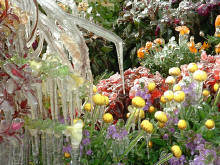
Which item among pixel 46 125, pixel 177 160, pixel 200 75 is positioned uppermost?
pixel 200 75

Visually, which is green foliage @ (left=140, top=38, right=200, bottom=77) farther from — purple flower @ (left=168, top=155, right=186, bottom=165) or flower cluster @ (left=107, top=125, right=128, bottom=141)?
flower cluster @ (left=107, top=125, right=128, bottom=141)

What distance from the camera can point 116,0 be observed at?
A: 5.11m

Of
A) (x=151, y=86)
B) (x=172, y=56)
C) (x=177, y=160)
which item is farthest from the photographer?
(x=172, y=56)

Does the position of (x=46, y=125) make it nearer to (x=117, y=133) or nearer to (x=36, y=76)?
(x=36, y=76)

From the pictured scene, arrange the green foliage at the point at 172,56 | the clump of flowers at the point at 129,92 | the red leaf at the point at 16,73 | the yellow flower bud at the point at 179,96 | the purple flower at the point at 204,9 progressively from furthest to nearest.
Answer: the purple flower at the point at 204,9
the green foliage at the point at 172,56
the clump of flowers at the point at 129,92
the yellow flower bud at the point at 179,96
the red leaf at the point at 16,73

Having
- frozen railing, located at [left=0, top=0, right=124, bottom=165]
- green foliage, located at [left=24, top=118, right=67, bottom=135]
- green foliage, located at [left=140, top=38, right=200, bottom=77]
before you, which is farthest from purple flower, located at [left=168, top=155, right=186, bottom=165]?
green foliage, located at [left=140, top=38, right=200, bottom=77]

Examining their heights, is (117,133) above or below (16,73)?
below

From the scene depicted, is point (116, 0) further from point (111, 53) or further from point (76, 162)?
point (76, 162)

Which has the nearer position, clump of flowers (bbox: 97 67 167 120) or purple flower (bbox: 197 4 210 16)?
clump of flowers (bbox: 97 67 167 120)

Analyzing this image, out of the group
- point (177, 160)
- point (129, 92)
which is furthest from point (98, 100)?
point (129, 92)

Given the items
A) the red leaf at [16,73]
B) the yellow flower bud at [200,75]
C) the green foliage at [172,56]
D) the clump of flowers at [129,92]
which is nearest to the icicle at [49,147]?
the red leaf at [16,73]

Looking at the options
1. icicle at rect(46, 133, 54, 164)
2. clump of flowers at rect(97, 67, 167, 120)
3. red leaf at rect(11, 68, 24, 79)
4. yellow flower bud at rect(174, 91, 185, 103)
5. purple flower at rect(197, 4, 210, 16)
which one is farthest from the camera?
purple flower at rect(197, 4, 210, 16)

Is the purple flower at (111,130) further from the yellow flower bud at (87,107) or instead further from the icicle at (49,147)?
the icicle at (49,147)

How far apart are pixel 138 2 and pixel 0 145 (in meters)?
3.36
